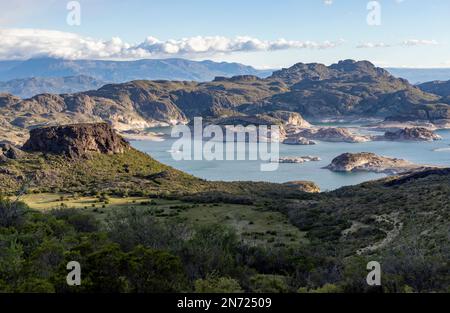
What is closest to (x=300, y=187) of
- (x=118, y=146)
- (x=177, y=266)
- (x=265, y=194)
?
(x=265, y=194)

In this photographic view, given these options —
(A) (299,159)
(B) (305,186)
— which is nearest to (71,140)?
(B) (305,186)

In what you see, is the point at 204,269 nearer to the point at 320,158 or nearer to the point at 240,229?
the point at 240,229

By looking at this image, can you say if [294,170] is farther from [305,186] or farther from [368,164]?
[305,186]

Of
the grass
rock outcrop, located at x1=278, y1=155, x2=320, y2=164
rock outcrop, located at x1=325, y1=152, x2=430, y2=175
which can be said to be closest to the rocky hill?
the grass

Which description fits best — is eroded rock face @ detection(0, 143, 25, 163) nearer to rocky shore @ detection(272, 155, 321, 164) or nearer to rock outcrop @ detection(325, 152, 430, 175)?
rock outcrop @ detection(325, 152, 430, 175)

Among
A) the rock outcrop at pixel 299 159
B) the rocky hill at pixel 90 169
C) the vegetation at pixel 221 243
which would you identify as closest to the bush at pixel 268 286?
the vegetation at pixel 221 243
